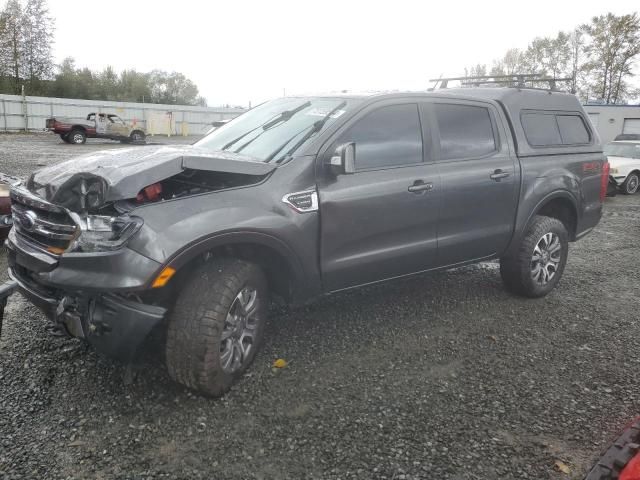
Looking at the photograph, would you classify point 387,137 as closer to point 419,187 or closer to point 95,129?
point 419,187

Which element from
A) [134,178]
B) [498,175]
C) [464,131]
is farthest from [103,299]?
[498,175]

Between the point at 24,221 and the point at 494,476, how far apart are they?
9.64ft

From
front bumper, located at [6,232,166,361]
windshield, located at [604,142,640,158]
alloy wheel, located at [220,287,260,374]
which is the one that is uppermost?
windshield, located at [604,142,640,158]

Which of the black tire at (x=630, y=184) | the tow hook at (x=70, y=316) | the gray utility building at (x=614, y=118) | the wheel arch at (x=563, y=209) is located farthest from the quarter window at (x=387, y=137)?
the gray utility building at (x=614, y=118)

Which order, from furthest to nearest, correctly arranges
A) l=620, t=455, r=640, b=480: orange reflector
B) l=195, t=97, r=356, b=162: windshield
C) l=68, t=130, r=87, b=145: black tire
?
1. l=68, t=130, r=87, b=145: black tire
2. l=195, t=97, r=356, b=162: windshield
3. l=620, t=455, r=640, b=480: orange reflector

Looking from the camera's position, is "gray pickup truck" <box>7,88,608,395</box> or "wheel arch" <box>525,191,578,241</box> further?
"wheel arch" <box>525,191,578,241</box>

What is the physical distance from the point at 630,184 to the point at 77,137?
22.8 metres

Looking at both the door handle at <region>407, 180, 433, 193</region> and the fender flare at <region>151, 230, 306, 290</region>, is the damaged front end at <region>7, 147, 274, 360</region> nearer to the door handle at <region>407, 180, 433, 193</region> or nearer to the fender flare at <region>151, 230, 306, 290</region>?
the fender flare at <region>151, 230, 306, 290</region>

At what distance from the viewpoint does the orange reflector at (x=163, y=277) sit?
2.73 m

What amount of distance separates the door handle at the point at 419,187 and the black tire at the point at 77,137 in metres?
24.6

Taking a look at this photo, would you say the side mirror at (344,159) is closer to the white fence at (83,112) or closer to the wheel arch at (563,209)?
the wheel arch at (563,209)

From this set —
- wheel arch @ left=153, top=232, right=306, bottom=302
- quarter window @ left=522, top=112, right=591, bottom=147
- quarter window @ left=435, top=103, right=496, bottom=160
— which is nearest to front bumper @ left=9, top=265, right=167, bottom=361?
wheel arch @ left=153, top=232, right=306, bottom=302

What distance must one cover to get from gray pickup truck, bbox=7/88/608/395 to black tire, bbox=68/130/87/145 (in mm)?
23214

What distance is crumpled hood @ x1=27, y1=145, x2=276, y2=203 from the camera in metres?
2.80
